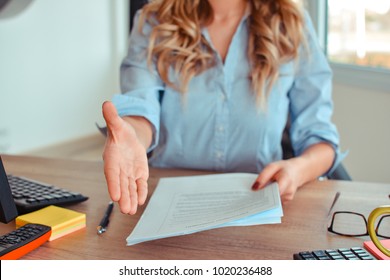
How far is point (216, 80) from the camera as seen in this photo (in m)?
1.45

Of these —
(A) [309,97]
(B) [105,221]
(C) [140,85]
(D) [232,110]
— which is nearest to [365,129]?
(A) [309,97]

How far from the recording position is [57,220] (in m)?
0.92

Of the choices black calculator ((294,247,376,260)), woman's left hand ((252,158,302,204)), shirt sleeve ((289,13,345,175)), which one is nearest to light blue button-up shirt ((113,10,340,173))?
shirt sleeve ((289,13,345,175))

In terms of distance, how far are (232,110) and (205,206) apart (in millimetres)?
506

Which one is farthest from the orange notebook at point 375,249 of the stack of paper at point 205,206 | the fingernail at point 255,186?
the fingernail at point 255,186

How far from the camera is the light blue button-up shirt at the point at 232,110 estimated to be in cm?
144

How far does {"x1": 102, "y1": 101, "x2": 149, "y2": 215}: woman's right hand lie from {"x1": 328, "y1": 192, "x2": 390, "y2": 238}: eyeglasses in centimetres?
33

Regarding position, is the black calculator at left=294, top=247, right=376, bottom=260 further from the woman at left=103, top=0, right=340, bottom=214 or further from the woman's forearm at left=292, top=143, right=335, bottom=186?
the woman at left=103, top=0, right=340, bottom=214

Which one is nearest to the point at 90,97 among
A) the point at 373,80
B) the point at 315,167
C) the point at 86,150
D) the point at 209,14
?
the point at 86,150

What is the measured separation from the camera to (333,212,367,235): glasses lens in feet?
3.07

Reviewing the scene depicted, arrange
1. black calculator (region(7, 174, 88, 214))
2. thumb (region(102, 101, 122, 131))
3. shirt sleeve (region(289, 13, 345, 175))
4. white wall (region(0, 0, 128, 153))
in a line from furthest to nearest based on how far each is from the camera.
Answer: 1. white wall (region(0, 0, 128, 153))
2. shirt sleeve (region(289, 13, 345, 175))
3. black calculator (region(7, 174, 88, 214))
4. thumb (region(102, 101, 122, 131))

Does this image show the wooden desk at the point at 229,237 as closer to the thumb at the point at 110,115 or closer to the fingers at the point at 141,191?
the fingers at the point at 141,191
